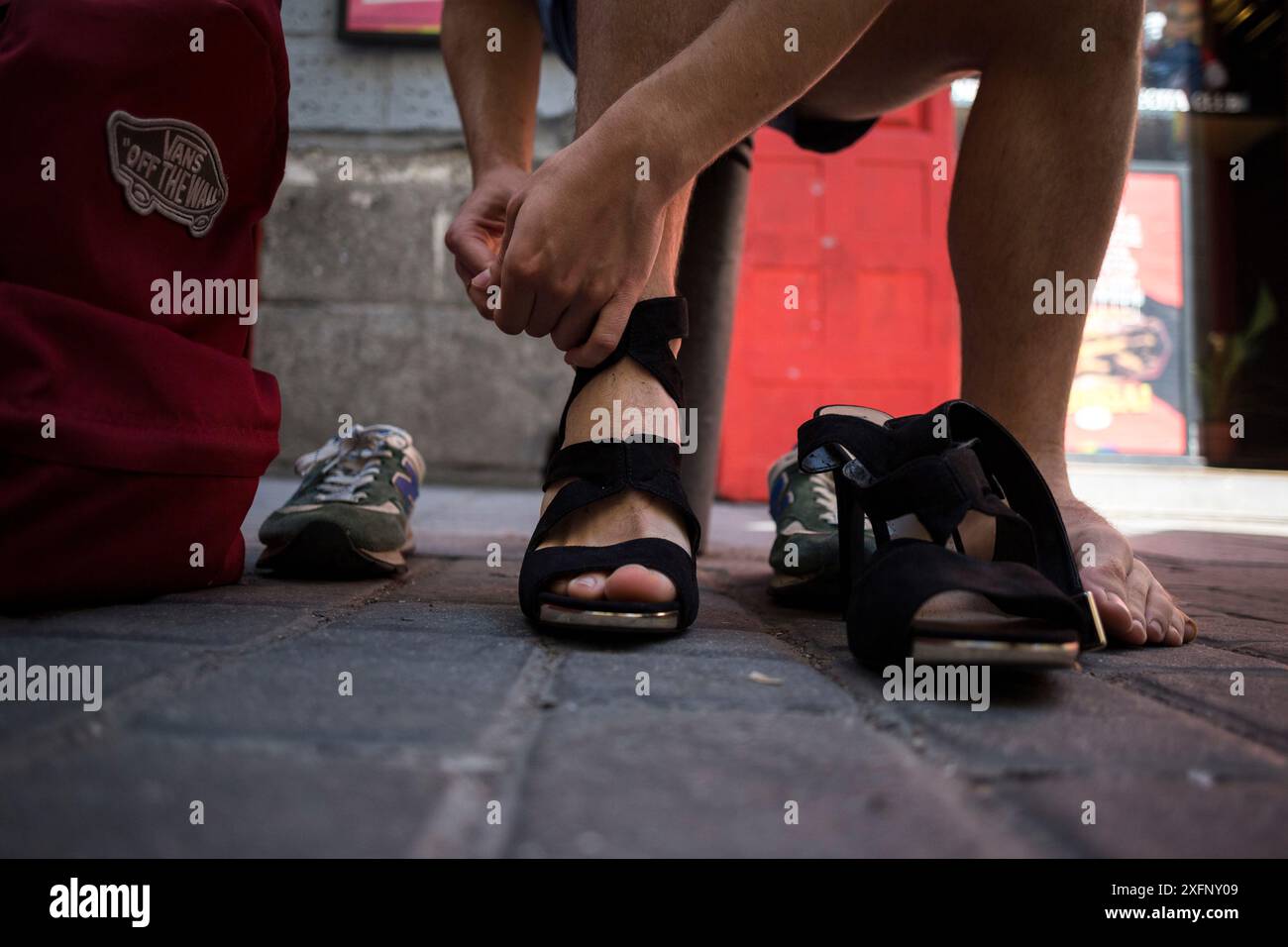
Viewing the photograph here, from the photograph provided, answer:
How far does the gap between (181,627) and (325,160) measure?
3418mm

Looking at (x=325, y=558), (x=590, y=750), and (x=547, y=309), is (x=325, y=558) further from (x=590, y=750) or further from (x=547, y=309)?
(x=590, y=750)

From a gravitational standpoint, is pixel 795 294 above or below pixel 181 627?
above

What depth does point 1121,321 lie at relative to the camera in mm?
4996

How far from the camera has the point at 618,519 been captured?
789mm

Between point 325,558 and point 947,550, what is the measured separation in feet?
2.58

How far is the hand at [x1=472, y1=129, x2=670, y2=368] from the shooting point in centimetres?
68

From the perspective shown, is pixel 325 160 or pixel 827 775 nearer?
pixel 827 775

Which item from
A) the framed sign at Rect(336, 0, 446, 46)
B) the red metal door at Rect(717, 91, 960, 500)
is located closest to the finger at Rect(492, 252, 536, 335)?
the red metal door at Rect(717, 91, 960, 500)

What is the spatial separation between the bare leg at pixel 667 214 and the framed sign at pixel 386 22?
3.15 meters

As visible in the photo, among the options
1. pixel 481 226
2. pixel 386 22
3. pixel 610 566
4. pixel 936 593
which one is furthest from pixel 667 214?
pixel 386 22

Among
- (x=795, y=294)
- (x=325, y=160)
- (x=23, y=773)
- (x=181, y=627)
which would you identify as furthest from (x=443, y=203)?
(x=23, y=773)
